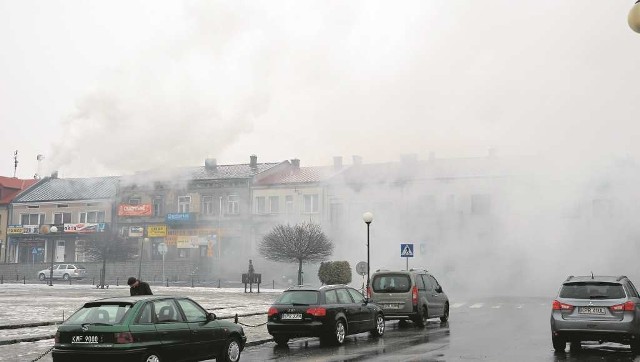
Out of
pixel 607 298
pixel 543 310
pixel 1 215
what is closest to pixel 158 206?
pixel 1 215

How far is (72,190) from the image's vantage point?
67875mm

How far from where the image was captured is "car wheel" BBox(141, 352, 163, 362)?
962 cm

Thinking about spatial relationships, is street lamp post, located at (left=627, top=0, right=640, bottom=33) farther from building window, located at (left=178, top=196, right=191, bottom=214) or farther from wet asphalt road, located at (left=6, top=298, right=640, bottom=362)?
building window, located at (left=178, top=196, right=191, bottom=214)

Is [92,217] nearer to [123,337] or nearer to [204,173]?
[204,173]

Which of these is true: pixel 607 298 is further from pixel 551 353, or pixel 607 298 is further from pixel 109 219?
pixel 109 219

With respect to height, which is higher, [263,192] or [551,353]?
[263,192]

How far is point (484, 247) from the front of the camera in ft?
148

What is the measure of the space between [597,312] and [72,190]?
6365 centimetres

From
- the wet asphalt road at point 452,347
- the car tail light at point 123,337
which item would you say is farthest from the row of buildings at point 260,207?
the car tail light at point 123,337

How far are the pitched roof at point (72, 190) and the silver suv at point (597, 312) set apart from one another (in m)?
58.6

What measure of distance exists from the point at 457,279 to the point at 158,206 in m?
32.2

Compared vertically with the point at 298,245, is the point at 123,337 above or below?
below

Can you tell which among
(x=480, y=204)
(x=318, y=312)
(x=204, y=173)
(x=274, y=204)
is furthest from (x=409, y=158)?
(x=318, y=312)

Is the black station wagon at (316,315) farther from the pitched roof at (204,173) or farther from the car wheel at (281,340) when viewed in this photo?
the pitched roof at (204,173)
